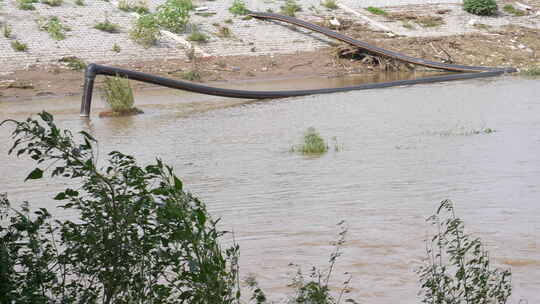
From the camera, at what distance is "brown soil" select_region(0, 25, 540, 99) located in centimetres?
2322

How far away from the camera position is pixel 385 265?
20.3ft

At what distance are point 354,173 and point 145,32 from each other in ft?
59.6

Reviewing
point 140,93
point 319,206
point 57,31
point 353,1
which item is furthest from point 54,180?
point 353,1

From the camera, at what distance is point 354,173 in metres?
10.0

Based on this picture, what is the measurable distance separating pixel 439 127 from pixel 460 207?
21.2 ft

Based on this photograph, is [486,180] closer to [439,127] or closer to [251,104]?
[439,127]

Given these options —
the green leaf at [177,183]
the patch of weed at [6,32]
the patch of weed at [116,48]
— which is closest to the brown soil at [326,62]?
the patch of weed at [116,48]

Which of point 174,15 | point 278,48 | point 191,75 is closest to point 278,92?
point 191,75

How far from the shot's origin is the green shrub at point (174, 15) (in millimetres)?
28383

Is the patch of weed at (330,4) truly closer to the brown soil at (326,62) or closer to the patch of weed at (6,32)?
the brown soil at (326,62)

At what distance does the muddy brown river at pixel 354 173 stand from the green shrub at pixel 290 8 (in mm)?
12689

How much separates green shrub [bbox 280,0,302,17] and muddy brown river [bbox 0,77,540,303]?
A: 12689 mm

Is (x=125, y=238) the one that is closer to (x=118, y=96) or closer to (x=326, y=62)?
(x=118, y=96)

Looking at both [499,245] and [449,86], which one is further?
[449,86]
